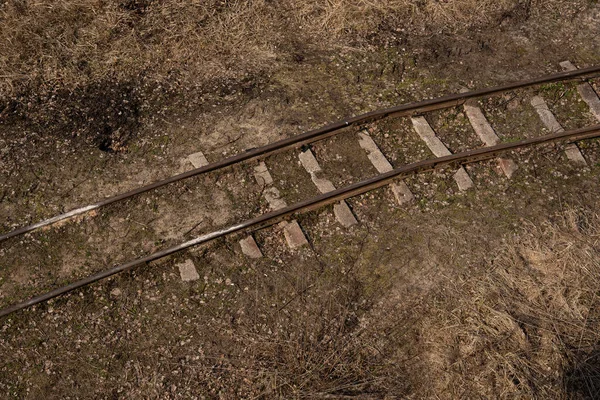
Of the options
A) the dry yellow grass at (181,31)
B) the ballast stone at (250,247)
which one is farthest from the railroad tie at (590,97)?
the ballast stone at (250,247)

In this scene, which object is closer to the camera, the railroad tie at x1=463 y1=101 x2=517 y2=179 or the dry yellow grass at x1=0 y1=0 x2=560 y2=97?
the railroad tie at x1=463 y1=101 x2=517 y2=179

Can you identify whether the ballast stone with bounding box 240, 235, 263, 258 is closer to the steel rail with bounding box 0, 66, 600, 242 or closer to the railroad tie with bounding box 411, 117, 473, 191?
the steel rail with bounding box 0, 66, 600, 242

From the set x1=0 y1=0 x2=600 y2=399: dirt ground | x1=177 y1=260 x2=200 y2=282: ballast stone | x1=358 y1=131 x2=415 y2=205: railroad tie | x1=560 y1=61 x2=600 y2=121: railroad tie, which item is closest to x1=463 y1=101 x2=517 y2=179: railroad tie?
x1=0 y1=0 x2=600 y2=399: dirt ground

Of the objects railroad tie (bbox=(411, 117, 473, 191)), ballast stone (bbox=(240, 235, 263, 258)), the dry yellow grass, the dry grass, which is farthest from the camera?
the dry yellow grass

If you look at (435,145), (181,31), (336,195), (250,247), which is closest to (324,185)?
(336,195)

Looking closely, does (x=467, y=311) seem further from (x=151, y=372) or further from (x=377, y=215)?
(x=151, y=372)

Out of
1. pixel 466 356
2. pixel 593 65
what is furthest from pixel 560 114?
pixel 466 356

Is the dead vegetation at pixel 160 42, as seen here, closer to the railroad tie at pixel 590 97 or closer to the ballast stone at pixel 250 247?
the railroad tie at pixel 590 97
